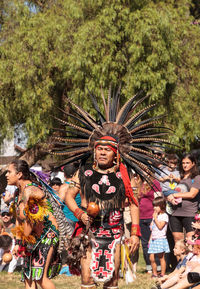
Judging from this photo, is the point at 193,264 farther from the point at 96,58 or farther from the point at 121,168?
the point at 96,58

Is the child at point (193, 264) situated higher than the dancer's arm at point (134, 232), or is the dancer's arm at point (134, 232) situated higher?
the dancer's arm at point (134, 232)

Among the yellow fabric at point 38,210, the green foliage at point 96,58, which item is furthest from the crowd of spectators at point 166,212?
the green foliage at point 96,58

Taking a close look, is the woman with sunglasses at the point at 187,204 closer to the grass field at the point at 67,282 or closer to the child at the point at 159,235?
the child at the point at 159,235

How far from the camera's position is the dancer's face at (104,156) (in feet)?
20.1

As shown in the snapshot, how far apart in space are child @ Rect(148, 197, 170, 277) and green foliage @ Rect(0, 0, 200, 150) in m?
4.15

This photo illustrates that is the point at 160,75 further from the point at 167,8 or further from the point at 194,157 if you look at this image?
the point at 194,157

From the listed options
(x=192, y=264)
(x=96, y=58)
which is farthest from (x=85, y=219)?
(x=96, y=58)

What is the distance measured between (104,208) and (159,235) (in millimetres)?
3675

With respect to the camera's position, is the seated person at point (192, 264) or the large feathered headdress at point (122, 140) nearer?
the seated person at point (192, 264)

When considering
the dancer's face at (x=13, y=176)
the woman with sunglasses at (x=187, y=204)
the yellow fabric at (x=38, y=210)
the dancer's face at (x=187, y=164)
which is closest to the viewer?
the yellow fabric at (x=38, y=210)

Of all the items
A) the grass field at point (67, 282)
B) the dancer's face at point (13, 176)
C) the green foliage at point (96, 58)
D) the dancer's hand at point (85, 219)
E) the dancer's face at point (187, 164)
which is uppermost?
the green foliage at point (96, 58)

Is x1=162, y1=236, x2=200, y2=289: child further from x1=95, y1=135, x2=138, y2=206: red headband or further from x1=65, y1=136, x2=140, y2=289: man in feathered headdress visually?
x1=95, y1=135, x2=138, y2=206: red headband

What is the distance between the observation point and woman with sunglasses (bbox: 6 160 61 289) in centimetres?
589

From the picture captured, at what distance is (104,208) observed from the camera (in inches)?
235
